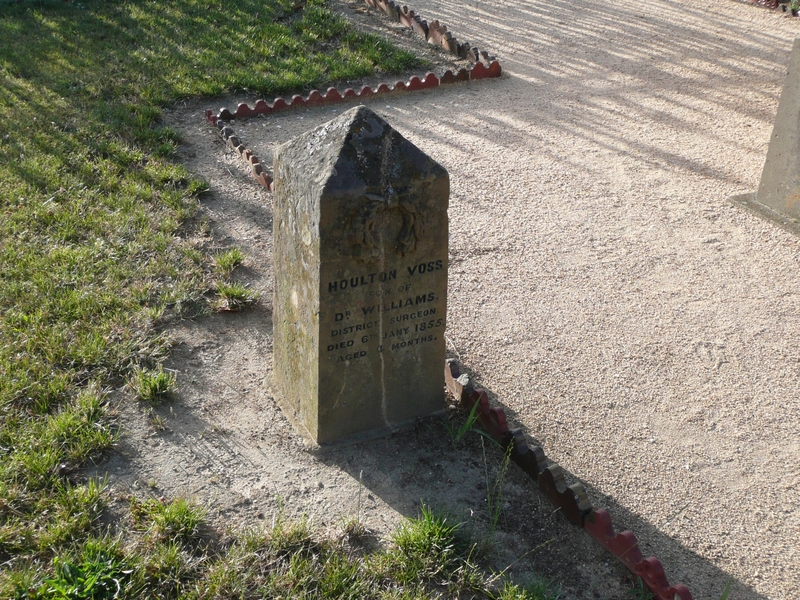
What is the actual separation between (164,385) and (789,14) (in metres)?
9.98

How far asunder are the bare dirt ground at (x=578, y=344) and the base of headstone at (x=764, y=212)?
104 mm

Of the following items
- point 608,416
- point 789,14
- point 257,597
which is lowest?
point 257,597

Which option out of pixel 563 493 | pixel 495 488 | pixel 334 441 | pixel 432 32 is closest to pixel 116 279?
pixel 334 441

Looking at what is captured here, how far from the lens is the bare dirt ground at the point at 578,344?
12.4ft

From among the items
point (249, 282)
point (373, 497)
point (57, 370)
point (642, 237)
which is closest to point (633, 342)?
point (642, 237)

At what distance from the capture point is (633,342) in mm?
5039

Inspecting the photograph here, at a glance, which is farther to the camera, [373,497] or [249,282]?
[249,282]

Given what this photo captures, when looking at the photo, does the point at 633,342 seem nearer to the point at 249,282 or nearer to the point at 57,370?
the point at 249,282

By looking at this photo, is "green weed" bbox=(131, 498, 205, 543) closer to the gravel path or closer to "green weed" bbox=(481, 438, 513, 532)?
"green weed" bbox=(481, 438, 513, 532)

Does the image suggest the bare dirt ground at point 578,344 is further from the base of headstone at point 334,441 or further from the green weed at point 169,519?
the green weed at point 169,519

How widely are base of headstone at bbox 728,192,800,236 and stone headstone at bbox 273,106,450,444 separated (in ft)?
11.7

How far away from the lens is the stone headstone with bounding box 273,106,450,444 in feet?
11.6

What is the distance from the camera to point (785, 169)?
6.44 meters

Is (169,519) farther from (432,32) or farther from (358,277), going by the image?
(432,32)
